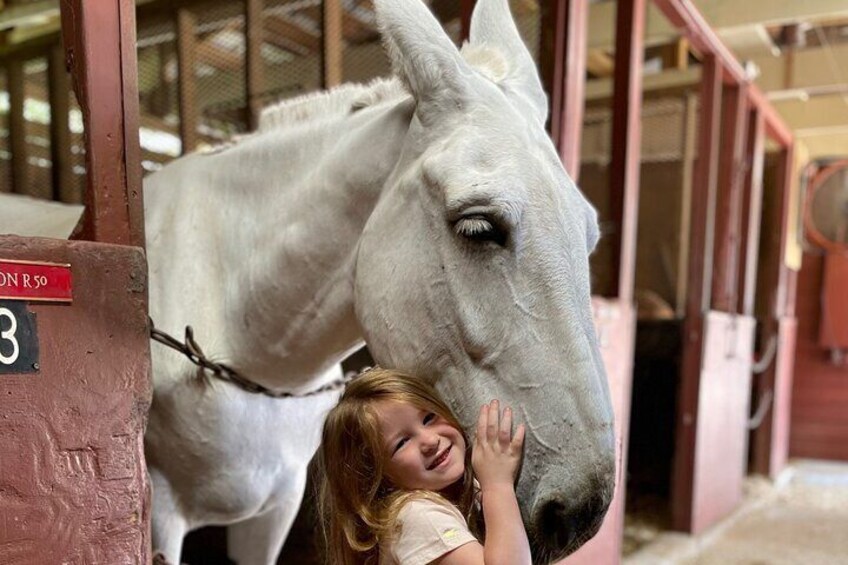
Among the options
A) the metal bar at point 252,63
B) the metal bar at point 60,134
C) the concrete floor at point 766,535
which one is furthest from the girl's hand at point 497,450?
the metal bar at point 60,134

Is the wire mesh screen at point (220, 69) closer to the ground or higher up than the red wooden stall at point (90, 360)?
higher up

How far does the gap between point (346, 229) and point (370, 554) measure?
0.47m

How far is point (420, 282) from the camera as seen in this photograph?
35.8 inches

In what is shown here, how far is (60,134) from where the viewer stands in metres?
3.55

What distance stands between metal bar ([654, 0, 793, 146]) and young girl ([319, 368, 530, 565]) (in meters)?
2.04

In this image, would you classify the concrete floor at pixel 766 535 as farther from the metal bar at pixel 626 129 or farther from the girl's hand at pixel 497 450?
the girl's hand at pixel 497 450

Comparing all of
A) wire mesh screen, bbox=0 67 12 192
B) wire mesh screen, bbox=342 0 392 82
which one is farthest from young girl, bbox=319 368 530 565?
wire mesh screen, bbox=0 67 12 192

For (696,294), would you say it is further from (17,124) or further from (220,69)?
(17,124)

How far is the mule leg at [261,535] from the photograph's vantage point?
1474 mm

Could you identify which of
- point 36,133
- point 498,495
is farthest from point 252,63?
point 498,495

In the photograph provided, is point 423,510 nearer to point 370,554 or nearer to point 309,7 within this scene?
point 370,554

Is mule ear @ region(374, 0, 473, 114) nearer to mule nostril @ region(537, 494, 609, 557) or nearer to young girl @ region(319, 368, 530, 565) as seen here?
young girl @ region(319, 368, 530, 565)

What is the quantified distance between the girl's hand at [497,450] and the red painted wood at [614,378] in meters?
1.15

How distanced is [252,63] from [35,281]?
232cm
